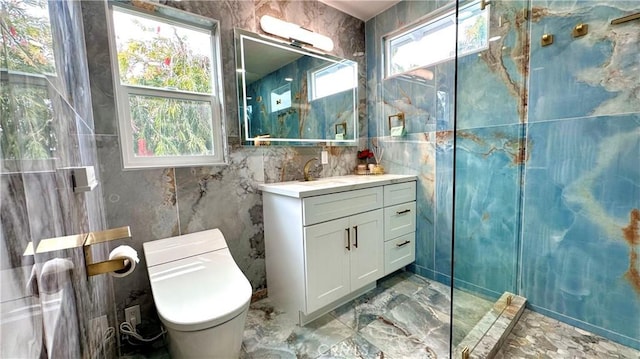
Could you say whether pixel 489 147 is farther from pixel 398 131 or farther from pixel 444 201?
pixel 398 131

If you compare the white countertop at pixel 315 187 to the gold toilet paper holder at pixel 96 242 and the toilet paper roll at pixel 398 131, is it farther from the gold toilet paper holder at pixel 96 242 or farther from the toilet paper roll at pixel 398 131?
the gold toilet paper holder at pixel 96 242

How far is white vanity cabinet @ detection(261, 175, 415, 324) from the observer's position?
158 centimetres

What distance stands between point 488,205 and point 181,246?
204 centimetres

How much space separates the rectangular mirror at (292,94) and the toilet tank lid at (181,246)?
681 mm

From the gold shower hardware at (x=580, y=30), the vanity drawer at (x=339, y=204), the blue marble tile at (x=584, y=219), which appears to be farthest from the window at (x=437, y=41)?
the vanity drawer at (x=339, y=204)

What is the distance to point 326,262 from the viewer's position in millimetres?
1663

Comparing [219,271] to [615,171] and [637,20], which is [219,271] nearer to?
[615,171]

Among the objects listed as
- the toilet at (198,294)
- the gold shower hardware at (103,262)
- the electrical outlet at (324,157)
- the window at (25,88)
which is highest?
the window at (25,88)

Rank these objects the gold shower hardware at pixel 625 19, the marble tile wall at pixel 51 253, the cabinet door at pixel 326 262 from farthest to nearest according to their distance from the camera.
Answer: the cabinet door at pixel 326 262 < the gold shower hardware at pixel 625 19 < the marble tile wall at pixel 51 253

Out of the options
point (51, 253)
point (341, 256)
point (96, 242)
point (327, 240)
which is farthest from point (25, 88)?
point (341, 256)

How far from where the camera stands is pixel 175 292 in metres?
1.21

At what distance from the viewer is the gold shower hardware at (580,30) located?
1.46 meters

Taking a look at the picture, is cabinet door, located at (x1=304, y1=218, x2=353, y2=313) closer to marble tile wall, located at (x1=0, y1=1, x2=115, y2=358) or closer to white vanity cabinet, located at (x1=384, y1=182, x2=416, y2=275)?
white vanity cabinet, located at (x1=384, y1=182, x2=416, y2=275)

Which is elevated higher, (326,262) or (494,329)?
(326,262)
